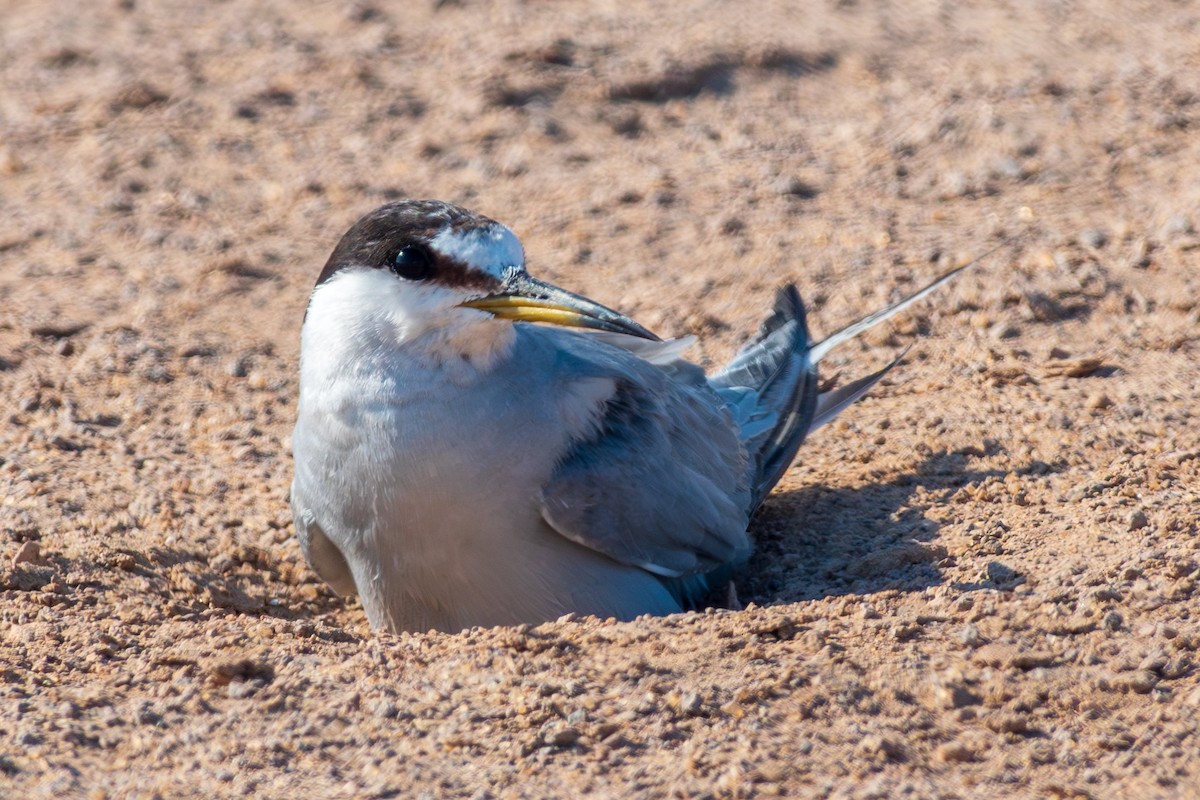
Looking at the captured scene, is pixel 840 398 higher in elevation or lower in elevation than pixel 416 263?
lower

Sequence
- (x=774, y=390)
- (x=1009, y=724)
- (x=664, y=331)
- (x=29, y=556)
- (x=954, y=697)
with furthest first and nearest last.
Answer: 1. (x=664, y=331)
2. (x=774, y=390)
3. (x=29, y=556)
4. (x=954, y=697)
5. (x=1009, y=724)

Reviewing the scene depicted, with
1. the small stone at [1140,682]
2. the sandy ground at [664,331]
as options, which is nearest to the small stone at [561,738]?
the sandy ground at [664,331]

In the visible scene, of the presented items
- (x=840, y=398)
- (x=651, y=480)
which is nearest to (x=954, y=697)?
(x=651, y=480)

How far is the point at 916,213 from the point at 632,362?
293 cm

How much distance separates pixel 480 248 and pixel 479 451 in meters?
0.65

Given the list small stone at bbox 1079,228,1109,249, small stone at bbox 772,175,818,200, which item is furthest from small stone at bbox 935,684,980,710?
small stone at bbox 772,175,818,200

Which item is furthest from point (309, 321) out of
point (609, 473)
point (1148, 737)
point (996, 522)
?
point (1148, 737)

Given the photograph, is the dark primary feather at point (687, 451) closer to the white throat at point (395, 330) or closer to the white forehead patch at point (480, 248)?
the white throat at point (395, 330)

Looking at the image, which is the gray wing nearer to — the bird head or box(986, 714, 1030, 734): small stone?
the bird head

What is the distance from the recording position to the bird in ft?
16.2

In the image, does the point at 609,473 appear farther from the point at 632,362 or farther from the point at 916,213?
the point at 916,213

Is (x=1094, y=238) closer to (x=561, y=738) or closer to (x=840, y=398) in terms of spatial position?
(x=840, y=398)

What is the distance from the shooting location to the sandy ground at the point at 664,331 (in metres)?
4.09

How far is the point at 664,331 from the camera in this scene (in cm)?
740
